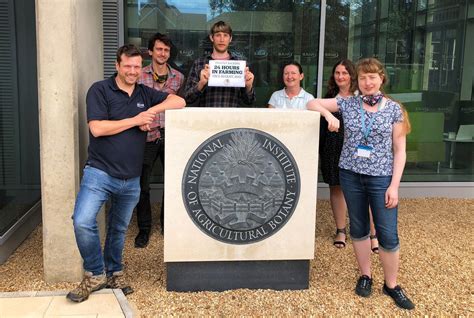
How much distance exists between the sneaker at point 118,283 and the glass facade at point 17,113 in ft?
4.49

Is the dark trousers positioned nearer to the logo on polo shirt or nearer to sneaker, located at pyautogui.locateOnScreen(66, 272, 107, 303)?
the logo on polo shirt

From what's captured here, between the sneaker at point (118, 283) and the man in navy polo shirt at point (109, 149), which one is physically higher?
the man in navy polo shirt at point (109, 149)

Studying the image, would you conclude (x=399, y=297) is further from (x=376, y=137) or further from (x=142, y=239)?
(x=142, y=239)

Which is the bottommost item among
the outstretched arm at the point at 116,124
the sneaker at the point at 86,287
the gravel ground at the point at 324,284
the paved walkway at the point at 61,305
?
the gravel ground at the point at 324,284

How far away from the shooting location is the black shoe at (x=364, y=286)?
3711 millimetres

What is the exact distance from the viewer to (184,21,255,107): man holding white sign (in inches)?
151

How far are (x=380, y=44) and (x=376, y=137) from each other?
148 inches

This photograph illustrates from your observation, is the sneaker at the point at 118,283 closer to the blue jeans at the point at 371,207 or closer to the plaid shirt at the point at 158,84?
the plaid shirt at the point at 158,84

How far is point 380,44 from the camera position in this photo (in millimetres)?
6762

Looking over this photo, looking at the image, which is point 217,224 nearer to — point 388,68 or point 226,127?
point 226,127

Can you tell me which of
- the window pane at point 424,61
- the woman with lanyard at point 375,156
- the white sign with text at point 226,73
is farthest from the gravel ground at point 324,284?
the window pane at point 424,61

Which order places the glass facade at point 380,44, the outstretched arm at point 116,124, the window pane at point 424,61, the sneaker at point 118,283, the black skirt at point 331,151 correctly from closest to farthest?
the outstretched arm at point 116,124
the sneaker at point 118,283
the black skirt at point 331,151
the glass facade at point 380,44
the window pane at point 424,61

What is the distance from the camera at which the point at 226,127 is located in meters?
3.53

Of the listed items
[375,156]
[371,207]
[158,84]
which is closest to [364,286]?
[371,207]
